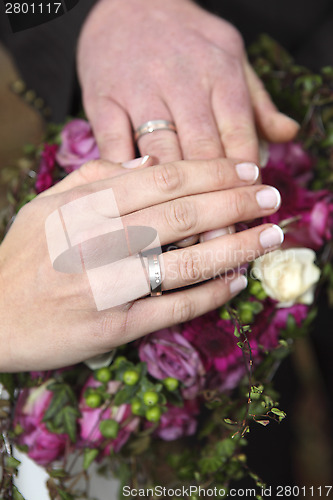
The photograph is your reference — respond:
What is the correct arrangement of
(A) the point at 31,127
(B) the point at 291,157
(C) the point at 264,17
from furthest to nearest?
(A) the point at 31,127 < (C) the point at 264,17 < (B) the point at 291,157

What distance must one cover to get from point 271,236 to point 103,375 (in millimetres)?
291

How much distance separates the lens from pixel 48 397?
553mm

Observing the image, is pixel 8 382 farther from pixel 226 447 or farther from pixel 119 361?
pixel 226 447

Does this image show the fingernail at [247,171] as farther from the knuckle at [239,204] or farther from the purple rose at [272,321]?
Answer: the purple rose at [272,321]

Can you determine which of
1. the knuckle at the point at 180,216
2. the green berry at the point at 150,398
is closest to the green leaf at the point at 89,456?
the green berry at the point at 150,398

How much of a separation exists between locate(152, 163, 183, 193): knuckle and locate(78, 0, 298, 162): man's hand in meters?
0.07

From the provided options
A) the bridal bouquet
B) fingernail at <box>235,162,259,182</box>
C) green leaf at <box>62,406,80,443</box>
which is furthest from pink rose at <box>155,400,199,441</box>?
fingernail at <box>235,162,259,182</box>

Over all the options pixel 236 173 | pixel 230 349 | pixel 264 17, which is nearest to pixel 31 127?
pixel 264 17

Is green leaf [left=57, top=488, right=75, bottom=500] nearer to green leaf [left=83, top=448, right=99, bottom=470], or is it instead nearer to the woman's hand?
green leaf [left=83, top=448, right=99, bottom=470]

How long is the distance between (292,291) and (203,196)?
0.60 ft

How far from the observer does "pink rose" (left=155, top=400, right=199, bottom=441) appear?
1.90 feet

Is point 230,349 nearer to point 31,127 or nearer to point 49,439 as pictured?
point 49,439

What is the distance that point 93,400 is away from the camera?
0.54 meters

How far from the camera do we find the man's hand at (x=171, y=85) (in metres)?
0.64
